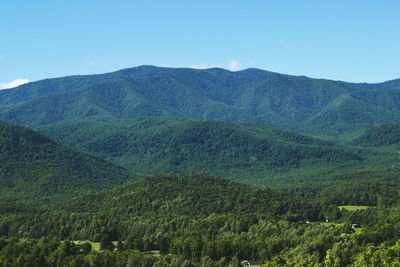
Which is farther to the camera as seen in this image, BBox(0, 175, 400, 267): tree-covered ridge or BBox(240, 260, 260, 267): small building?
BBox(240, 260, 260, 267): small building

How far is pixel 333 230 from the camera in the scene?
171 meters

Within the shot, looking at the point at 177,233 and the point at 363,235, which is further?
the point at 177,233

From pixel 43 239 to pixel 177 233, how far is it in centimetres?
4086

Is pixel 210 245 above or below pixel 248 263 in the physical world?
above

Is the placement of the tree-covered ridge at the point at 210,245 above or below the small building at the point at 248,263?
above

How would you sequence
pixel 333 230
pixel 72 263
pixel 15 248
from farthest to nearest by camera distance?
1. pixel 333 230
2. pixel 15 248
3. pixel 72 263

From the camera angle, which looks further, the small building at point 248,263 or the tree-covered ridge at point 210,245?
the small building at point 248,263

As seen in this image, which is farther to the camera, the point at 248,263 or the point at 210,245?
the point at 210,245

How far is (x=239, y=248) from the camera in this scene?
163125 millimetres

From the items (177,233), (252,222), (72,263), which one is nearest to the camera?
(72,263)

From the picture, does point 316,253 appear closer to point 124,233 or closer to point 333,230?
point 333,230

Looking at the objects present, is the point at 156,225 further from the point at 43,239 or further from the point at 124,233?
the point at 43,239

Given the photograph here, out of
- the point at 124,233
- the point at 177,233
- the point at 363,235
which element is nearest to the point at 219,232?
the point at 177,233

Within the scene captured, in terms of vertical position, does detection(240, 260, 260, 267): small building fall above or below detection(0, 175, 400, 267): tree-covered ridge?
below
